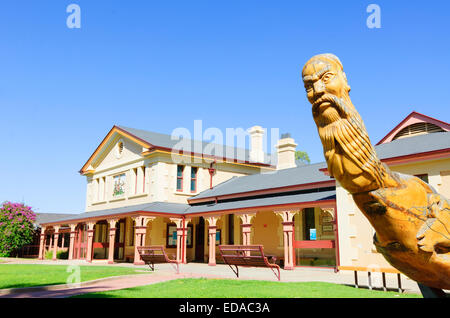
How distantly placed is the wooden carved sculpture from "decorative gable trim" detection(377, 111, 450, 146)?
15.4 metres

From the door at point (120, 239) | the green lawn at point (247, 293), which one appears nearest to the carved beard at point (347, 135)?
the green lawn at point (247, 293)

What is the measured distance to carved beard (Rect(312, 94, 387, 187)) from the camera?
114 inches

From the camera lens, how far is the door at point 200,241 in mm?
26141

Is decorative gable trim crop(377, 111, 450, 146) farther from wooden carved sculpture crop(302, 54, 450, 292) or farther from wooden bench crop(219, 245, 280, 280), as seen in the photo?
wooden carved sculpture crop(302, 54, 450, 292)

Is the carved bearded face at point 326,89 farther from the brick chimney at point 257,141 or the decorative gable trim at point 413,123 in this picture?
the brick chimney at point 257,141

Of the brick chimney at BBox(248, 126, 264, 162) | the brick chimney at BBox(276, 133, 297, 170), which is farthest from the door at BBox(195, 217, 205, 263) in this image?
the brick chimney at BBox(248, 126, 264, 162)

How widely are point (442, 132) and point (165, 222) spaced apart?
672 inches

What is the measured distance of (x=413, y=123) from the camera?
58.5 ft

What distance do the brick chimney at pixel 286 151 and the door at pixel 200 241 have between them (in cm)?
823

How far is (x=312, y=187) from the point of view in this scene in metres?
19.6
